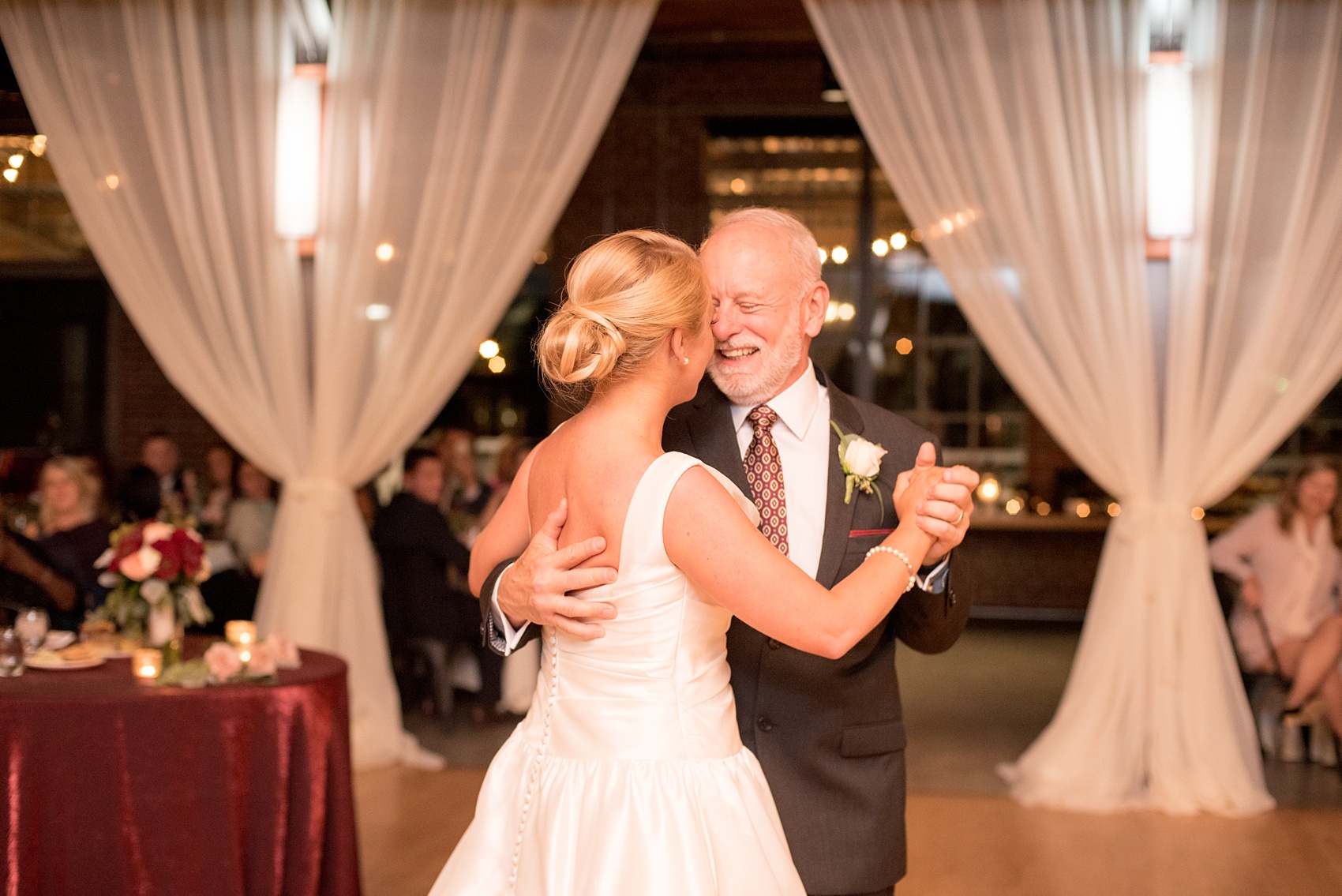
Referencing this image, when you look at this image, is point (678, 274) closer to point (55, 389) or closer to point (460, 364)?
point (460, 364)

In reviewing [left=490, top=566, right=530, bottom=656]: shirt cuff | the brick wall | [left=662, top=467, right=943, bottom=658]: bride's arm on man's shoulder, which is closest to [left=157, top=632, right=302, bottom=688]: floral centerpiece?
[left=490, top=566, right=530, bottom=656]: shirt cuff

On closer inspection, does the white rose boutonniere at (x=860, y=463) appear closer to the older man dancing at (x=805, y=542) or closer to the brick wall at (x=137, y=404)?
the older man dancing at (x=805, y=542)

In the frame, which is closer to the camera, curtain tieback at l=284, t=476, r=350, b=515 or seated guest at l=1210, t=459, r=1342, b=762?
curtain tieback at l=284, t=476, r=350, b=515

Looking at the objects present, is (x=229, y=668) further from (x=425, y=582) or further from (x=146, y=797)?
(x=425, y=582)

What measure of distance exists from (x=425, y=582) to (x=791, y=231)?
3973 mm

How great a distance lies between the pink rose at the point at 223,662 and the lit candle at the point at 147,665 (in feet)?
0.48

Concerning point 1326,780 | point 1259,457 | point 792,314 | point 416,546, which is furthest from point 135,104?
point 1326,780

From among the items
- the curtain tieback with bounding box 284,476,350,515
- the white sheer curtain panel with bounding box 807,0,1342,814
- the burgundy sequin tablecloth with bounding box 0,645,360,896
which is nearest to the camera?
the burgundy sequin tablecloth with bounding box 0,645,360,896

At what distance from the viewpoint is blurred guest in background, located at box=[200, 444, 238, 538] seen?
273 inches

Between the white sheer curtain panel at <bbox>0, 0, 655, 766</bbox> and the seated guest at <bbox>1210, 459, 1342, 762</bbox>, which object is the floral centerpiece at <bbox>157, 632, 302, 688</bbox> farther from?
the seated guest at <bbox>1210, 459, 1342, 762</bbox>

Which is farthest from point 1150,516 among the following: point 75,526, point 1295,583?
point 75,526

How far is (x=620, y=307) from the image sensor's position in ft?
5.21

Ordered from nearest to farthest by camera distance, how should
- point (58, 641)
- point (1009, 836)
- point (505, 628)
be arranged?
point (505, 628), point (58, 641), point (1009, 836)

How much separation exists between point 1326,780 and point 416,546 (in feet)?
13.2
